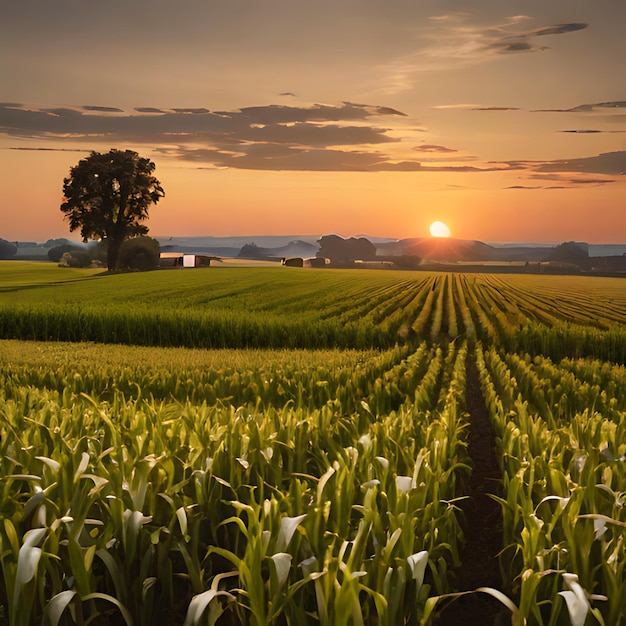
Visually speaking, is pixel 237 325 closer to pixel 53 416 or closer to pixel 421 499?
pixel 53 416

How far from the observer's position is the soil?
3938mm

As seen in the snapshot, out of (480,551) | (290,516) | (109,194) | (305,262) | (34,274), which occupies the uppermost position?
(109,194)

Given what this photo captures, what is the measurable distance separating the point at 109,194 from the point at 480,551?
135ft

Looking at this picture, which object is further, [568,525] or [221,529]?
[221,529]

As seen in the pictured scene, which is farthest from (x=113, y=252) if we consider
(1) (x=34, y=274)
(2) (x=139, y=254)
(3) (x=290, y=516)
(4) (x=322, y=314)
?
(3) (x=290, y=516)

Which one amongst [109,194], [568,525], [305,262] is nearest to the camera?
[568,525]

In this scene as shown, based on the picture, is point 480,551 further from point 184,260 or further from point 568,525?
point 184,260

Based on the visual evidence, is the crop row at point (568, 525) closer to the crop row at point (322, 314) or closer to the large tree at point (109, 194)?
the crop row at point (322, 314)

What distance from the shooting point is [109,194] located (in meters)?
43.2

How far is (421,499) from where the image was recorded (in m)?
3.92

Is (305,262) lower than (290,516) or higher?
higher

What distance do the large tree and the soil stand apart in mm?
37376

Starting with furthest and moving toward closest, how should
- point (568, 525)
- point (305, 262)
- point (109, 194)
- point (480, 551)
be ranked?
point (305, 262)
point (109, 194)
point (480, 551)
point (568, 525)

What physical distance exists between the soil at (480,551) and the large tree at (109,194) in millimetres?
37376
